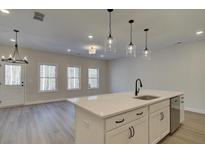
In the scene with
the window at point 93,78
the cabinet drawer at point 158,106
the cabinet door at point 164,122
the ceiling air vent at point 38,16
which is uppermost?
A: the ceiling air vent at point 38,16

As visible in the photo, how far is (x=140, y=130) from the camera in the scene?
176 centimetres

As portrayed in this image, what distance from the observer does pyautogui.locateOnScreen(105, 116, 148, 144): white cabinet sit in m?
1.40

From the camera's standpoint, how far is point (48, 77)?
6.08 meters

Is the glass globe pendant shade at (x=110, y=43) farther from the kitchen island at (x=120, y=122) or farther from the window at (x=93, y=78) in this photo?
the window at (x=93, y=78)

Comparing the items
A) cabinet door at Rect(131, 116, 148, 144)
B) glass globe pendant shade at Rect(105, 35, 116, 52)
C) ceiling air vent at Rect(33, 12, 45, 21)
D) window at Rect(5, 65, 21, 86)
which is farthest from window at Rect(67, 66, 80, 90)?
cabinet door at Rect(131, 116, 148, 144)

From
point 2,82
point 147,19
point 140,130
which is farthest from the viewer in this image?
point 2,82

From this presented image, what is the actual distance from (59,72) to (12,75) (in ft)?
6.75

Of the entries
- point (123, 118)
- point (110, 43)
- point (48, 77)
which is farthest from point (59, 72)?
point (123, 118)

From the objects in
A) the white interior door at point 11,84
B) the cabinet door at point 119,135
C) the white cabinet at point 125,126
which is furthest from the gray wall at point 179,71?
the white interior door at point 11,84

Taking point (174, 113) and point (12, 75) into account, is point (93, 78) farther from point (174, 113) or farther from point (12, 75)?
point (174, 113)

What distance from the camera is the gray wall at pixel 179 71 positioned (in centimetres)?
419
